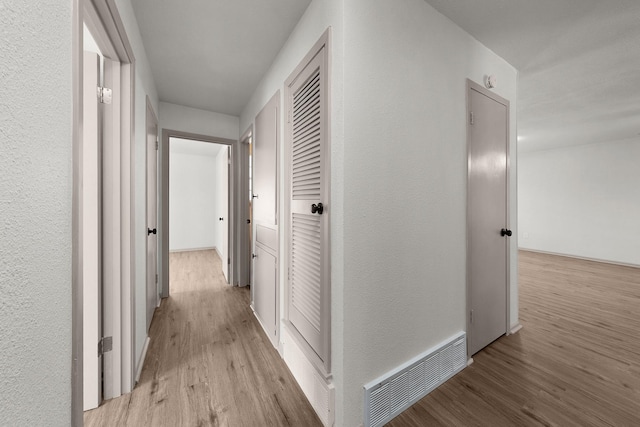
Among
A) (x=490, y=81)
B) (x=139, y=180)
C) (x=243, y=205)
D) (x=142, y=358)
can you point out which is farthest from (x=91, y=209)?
(x=490, y=81)

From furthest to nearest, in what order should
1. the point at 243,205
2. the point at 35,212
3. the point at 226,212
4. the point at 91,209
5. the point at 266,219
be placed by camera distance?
the point at 226,212
the point at 243,205
the point at 266,219
the point at 91,209
the point at 35,212

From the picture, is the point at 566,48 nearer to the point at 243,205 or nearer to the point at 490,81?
the point at 490,81

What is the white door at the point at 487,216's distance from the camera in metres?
1.83

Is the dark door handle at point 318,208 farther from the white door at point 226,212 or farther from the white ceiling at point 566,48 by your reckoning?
the white door at point 226,212

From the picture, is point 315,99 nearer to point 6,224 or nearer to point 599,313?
point 6,224

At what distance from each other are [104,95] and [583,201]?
777 centimetres

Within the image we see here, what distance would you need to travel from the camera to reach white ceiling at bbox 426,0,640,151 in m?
1.57

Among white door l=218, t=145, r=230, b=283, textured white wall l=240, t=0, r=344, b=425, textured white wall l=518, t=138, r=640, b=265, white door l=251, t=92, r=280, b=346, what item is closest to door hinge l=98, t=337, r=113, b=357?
white door l=251, t=92, r=280, b=346

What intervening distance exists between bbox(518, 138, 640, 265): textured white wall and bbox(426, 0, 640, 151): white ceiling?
175 cm

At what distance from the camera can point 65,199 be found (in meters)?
0.74

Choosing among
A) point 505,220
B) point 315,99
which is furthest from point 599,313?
point 315,99

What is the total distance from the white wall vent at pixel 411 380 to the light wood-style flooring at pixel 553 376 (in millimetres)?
49

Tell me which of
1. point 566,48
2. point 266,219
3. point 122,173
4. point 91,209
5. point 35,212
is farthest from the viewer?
point 266,219

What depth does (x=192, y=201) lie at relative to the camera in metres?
6.29
